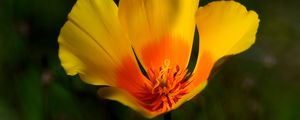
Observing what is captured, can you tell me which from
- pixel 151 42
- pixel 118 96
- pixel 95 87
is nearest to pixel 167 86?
pixel 151 42

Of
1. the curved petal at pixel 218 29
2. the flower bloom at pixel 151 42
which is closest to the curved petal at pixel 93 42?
the flower bloom at pixel 151 42

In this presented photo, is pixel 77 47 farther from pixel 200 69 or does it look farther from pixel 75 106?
pixel 75 106

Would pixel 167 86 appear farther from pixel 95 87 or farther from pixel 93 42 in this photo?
pixel 95 87

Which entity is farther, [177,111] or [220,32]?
[177,111]

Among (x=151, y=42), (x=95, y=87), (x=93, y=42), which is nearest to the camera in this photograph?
(x=93, y=42)

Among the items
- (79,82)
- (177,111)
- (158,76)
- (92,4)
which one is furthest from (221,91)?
(92,4)
